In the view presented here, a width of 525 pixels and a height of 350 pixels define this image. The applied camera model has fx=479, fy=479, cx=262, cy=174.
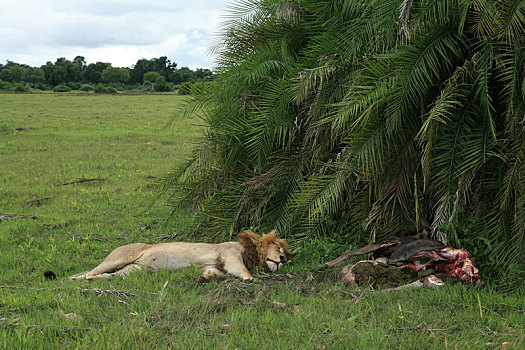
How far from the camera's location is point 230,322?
347 cm

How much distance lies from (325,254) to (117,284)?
85.4 inches

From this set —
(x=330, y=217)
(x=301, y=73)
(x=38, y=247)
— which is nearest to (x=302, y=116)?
(x=301, y=73)

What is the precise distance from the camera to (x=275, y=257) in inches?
194

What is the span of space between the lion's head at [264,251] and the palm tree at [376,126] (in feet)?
1.60

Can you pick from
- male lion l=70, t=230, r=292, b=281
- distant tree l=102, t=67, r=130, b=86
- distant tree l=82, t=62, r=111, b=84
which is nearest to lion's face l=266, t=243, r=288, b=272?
male lion l=70, t=230, r=292, b=281

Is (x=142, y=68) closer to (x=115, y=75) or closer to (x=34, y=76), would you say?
(x=115, y=75)

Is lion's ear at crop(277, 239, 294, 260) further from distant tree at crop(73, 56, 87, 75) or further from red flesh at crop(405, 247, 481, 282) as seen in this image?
distant tree at crop(73, 56, 87, 75)

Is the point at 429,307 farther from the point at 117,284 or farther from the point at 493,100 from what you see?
the point at 117,284

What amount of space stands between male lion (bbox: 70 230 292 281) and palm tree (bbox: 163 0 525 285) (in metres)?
0.63

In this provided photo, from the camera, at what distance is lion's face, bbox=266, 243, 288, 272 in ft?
16.1

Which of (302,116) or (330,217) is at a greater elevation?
(302,116)

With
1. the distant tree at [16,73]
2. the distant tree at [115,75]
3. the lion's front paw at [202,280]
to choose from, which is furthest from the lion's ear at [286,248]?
the distant tree at [16,73]

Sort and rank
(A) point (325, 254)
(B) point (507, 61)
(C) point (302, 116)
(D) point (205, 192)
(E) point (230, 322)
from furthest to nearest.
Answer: (D) point (205, 192) → (C) point (302, 116) → (A) point (325, 254) → (B) point (507, 61) → (E) point (230, 322)

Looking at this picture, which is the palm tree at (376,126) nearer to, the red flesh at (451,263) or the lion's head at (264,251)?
the red flesh at (451,263)
